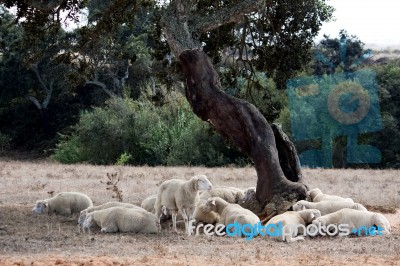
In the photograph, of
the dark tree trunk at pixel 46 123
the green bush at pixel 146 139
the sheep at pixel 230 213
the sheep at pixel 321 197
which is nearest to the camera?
the sheep at pixel 230 213

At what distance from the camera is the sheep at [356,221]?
10.6 meters

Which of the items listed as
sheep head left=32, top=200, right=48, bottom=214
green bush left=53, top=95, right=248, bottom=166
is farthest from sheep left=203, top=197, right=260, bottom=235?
green bush left=53, top=95, right=248, bottom=166

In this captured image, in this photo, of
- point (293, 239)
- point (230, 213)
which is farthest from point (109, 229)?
point (293, 239)

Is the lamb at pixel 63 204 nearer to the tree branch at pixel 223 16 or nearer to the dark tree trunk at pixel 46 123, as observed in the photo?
the tree branch at pixel 223 16

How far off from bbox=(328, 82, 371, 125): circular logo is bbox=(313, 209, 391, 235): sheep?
21.6 metres

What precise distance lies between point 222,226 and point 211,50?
6.86 m

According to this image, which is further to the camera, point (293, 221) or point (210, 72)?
point (210, 72)

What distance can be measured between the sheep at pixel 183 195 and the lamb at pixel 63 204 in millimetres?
2187

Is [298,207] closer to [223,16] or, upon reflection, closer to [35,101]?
[223,16]

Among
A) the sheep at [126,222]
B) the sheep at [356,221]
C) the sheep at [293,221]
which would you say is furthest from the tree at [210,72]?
the sheep at [126,222]

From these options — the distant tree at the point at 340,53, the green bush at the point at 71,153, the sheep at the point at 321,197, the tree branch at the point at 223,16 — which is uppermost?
the distant tree at the point at 340,53

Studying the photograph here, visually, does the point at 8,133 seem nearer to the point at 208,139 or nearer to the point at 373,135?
the point at 208,139

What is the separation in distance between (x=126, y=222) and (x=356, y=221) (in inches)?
135

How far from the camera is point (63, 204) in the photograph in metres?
13.1
